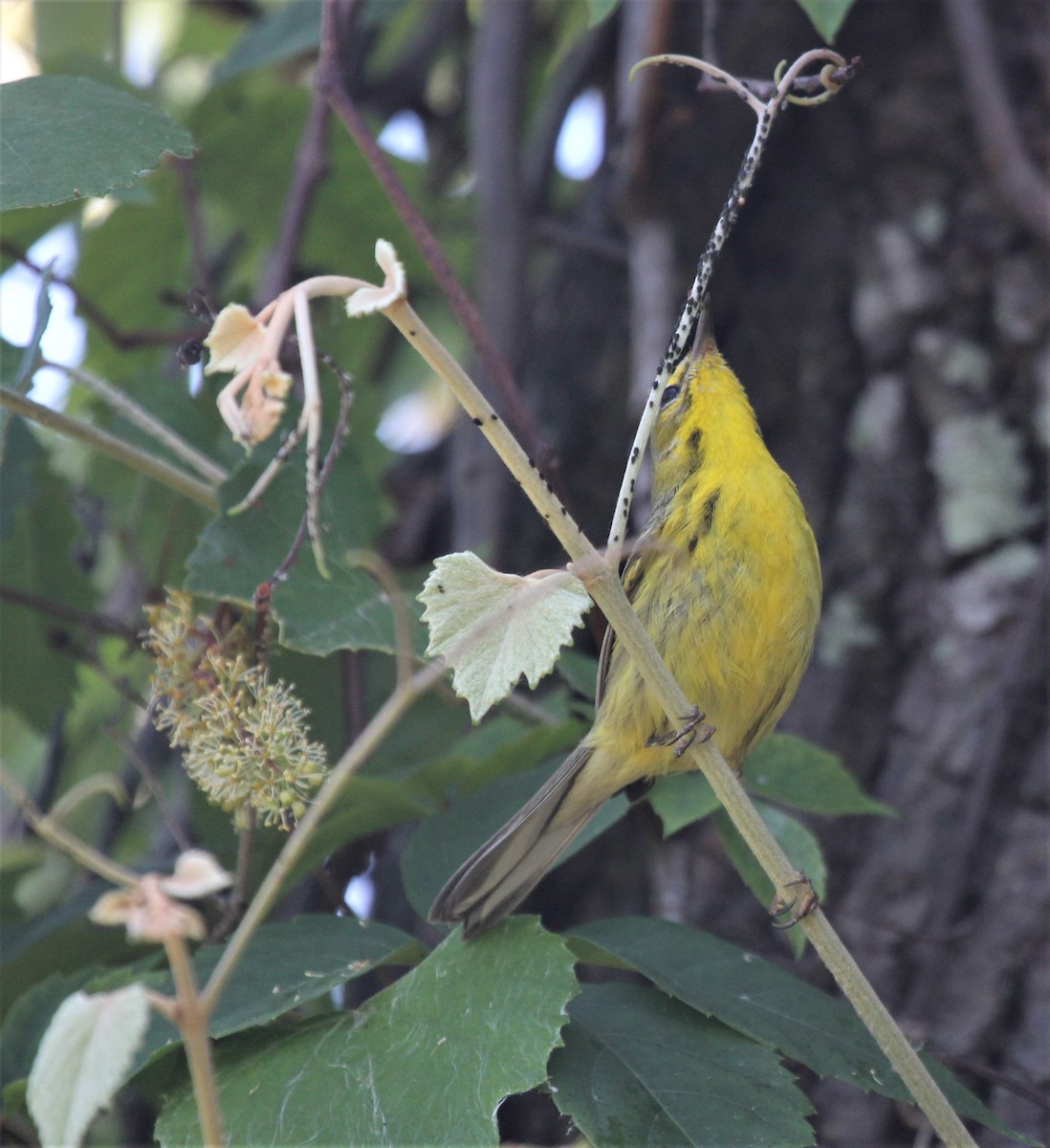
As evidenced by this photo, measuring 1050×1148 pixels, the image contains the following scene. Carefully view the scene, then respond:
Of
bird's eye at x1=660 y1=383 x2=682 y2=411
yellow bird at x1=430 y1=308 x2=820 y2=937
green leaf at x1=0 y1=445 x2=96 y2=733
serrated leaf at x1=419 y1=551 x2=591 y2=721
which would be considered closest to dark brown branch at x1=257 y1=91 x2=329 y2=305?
green leaf at x1=0 y1=445 x2=96 y2=733

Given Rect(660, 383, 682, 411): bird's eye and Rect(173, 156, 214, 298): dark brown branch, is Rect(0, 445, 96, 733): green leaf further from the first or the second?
Rect(660, 383, 682, 411): bird's eye

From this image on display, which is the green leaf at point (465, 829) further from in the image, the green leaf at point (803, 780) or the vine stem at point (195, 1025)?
the vine stem at point (195, 1025)

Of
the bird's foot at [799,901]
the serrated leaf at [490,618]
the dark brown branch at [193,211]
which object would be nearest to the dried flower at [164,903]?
the serrated leaf at [490,618]

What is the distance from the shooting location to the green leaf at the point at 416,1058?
177 centimetres

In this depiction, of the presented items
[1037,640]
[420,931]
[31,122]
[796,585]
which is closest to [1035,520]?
[1037,640]

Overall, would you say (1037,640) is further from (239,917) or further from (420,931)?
(239,917)

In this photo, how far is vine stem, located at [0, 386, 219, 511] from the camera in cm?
206

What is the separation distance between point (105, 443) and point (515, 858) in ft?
3.59

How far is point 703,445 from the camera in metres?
2.99

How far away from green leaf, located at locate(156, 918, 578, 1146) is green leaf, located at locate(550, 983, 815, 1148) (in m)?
0.17

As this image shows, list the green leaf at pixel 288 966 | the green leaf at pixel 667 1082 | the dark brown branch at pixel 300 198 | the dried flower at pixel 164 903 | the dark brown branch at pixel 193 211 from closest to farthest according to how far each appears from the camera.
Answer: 1. the dried flower at pixel 164 903
2. the green leaf at pixel 667 1082
3. the green leaf at pixel 288 966
4. the dark brown branch at pixel 300 198
5. the dark brown branch at pixel 193 211

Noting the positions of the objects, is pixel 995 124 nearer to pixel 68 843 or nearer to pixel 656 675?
pixel 656 675

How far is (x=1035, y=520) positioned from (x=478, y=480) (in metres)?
1.60

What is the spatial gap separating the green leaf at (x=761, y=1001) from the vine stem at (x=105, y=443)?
44.3 inches
